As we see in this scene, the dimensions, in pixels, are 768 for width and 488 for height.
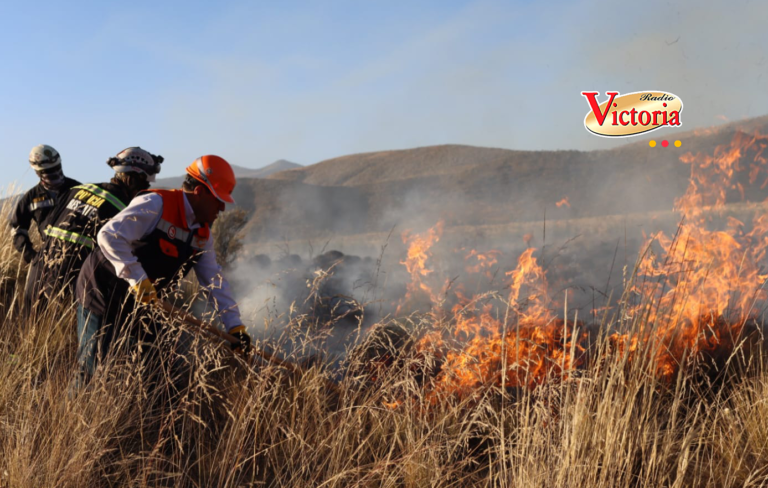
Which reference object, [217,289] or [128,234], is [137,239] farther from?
[217,289]

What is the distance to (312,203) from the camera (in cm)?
4925

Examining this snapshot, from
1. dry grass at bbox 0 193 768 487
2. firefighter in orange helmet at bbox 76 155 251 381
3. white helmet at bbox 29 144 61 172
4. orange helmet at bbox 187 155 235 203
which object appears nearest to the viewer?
dry grass at bbox 0 193 768 487

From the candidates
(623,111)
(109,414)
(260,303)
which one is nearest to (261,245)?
(260,303)

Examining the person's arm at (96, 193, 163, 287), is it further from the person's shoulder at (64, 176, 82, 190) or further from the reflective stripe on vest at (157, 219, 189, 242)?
the person's shoulder at (64, 176, 82, 190)

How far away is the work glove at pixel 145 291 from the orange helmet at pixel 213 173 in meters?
0.74

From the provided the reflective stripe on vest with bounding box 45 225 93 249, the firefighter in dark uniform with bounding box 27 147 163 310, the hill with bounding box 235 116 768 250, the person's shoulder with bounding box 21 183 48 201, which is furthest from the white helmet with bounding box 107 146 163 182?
the hill with bounding box 235 116 768 250

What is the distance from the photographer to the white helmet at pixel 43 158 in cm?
491

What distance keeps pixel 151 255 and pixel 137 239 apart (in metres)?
0.18

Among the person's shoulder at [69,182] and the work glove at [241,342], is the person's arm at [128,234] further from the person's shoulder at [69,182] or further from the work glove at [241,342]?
the person's shoulder at [69,182]

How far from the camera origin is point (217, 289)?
3705 mm

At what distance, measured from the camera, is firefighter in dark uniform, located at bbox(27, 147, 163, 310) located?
13.2 feet

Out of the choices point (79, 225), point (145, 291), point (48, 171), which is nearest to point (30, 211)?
point (48, 171)

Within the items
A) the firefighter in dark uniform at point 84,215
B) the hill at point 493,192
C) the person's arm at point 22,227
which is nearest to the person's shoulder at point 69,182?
the person's arm at point 22,227

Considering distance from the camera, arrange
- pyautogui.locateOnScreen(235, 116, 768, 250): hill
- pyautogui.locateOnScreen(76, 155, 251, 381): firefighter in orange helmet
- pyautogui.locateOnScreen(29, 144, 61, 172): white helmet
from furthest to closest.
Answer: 1. pyautogui.locateOnScreen(235, 116, 768, 250): hill
2. pyautogui.locateOnScreen(29, 144, 61, 172): white helmet
3. pyautogui.locateOnScreen(76, 155, 251, 381): firefighter in orange helmet
